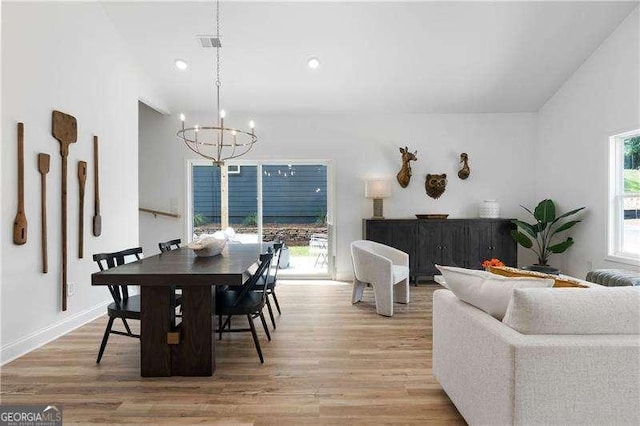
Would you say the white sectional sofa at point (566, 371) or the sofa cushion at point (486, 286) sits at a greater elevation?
the sofa cushion at point (486, 286)

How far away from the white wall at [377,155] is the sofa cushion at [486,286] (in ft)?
12.6

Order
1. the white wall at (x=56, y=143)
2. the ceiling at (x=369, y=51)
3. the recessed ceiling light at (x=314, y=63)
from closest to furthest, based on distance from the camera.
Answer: the white wall at (x=56, y=143), the ceiling at (x=369, y=51), the recessed ceiling light at (x=314, y=63)

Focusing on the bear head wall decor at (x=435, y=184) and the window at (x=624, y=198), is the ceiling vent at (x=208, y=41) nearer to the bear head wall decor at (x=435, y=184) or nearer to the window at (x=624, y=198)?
the bear head wall decor at (x=435, y=184)

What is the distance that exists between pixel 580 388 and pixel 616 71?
4365mm

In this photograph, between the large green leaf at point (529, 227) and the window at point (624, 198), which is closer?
the window at point (624, 198)

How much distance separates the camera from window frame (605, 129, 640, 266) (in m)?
4.44

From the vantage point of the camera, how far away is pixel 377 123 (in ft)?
19.1

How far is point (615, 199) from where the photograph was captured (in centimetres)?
451

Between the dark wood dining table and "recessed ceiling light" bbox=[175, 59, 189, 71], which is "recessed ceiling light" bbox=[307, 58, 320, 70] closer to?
"recessed ceiling light" bbox=[175, 59, 189, 71]

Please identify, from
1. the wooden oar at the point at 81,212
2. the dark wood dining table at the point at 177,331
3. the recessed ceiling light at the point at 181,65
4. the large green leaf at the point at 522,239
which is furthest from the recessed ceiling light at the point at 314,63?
the large green leaf at the point at 522,239

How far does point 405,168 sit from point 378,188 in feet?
1.90

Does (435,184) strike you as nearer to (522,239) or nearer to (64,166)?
(522,239)

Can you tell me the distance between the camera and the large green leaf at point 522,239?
16.8 ft

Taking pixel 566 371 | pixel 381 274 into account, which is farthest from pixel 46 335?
pixel 566 371
